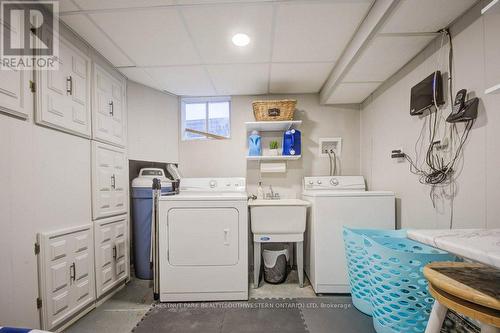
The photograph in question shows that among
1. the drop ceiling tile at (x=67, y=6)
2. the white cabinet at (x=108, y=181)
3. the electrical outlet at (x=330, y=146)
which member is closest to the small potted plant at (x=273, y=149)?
the electrical outlet at (x=330, y=146)

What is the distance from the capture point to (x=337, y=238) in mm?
1964

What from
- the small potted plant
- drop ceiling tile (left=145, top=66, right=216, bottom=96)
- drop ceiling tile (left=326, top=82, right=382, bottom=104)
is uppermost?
drop ceiling tile (left=145, top=66, right=216, bottom=96)

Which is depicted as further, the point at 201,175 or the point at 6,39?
the point at 201,175

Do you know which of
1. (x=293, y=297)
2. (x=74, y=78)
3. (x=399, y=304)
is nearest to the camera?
(x=399, y=304)

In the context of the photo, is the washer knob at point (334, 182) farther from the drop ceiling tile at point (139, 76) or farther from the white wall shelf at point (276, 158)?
the drop ceiling tile at point (139, 76)

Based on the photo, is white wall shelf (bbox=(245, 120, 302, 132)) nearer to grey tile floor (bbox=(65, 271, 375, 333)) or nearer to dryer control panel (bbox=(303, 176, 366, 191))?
dryer control panel (bbox=(303, 176, 366, 191))

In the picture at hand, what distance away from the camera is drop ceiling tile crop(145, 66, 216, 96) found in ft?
7.16

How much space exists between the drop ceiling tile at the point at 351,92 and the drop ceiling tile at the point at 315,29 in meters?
0.43

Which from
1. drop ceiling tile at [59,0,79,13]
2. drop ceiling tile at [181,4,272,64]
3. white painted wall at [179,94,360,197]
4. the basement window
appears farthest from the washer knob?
drop ceiling tile at [59,0,79,13]

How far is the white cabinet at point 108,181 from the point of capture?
72.3 inches

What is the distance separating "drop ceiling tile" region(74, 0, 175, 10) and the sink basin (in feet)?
5.67

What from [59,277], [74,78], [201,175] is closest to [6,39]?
[74,78]

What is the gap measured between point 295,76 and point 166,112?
5.47ft

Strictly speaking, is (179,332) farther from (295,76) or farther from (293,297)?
(295,76)
